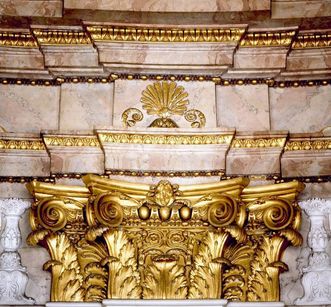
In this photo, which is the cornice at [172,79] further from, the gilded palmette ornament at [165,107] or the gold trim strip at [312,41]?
the gold trim strip at [312,41]

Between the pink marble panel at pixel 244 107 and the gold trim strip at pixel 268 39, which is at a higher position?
the gold trim strip at pixel 268 39

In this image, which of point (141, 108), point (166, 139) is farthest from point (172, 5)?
point (166, 139)

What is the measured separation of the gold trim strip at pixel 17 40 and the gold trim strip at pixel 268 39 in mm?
1687

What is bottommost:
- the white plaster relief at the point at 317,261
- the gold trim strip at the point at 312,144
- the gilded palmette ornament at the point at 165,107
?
→ the white plaster relief at the point at 317,261

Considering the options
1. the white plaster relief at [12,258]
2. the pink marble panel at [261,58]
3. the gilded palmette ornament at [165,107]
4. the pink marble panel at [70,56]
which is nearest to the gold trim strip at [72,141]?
the gilded palmette ornament at [165,107]

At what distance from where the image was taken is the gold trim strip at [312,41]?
321 inches

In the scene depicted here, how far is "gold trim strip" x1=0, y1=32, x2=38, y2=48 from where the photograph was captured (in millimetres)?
8156

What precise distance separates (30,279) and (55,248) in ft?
0.99

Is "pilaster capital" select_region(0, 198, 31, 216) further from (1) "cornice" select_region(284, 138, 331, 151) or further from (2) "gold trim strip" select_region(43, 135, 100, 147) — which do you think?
(1) "cornice" select_region(284, 138, 331, 151)

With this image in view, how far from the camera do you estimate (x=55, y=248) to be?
25.1 ft

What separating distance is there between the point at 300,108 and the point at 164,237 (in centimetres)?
153

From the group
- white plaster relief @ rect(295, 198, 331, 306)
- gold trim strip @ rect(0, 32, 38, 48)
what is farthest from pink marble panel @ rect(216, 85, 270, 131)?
gold trim strip @ rect(0, 32, 38, 48)

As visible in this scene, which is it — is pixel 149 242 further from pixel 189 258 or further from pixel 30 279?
pixel 30 279

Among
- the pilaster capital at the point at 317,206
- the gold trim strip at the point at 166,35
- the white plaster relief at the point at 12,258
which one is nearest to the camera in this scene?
the white plaster relief at the point at 12,258
